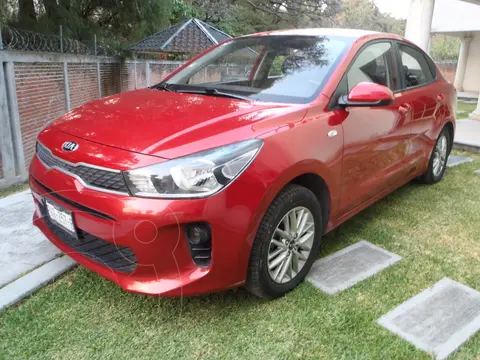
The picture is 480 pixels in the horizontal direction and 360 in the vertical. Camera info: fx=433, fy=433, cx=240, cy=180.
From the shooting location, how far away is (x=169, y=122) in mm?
2412

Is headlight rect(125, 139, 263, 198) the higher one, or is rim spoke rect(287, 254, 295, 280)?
headlight rect(125, 139, 263, 198)

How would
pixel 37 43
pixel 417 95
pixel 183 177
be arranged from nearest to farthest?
1. pixel 183 177
2. pixel 417 95
3. pixel 37 43

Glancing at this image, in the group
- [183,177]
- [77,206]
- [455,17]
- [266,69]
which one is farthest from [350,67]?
[455,17]

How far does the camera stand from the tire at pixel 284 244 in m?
2.33

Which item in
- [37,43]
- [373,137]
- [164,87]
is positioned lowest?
[373,137]

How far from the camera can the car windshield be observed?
2.91 meters

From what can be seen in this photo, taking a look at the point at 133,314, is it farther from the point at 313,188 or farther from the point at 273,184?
the point at 313,188

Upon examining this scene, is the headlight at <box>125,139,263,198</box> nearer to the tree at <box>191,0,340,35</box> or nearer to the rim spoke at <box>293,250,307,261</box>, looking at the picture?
the rim spoke at <box>293,250,307,261</box>

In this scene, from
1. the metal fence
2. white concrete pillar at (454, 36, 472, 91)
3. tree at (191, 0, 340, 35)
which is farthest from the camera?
white concrete pillar at (454, 36, 472, 91)

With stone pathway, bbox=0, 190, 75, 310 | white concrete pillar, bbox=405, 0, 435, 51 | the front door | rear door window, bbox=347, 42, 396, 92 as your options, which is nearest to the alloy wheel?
the front door

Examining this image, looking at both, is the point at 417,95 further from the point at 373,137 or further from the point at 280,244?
the point at 280,244

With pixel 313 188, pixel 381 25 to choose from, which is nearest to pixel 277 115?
pixel 313 188

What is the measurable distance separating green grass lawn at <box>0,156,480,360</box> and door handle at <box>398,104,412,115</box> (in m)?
1.18

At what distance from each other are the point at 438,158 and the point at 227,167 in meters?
3.50
